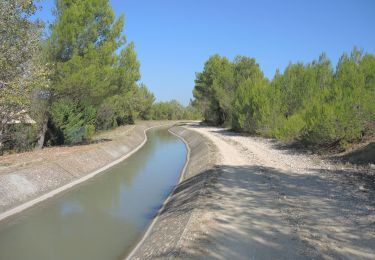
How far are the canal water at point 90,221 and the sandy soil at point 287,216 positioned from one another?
9.65ft

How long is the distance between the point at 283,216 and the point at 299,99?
2868 cm

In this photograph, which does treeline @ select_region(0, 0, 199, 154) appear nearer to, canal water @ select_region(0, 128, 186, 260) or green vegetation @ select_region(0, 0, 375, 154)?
green vegetation @ select_region(0, 0, 375, 154)

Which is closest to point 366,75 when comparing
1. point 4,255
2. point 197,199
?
point 197,199

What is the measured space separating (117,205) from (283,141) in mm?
17618

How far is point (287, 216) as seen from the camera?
35.6ft

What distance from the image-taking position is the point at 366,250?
8.33 meters

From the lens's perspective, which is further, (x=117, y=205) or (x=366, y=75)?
(x=366, y=75)

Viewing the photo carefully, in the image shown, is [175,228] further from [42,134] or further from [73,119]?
[73,119]

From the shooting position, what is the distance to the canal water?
11.8 m

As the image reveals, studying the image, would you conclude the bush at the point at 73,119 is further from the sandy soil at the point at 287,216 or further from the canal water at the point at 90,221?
the sandy soil at the point at 287,216

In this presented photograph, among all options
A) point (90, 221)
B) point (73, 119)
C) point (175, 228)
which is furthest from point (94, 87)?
point (175, 228)

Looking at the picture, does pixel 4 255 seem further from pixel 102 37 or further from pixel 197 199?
pixel 102 37

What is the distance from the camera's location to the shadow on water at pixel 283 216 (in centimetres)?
864

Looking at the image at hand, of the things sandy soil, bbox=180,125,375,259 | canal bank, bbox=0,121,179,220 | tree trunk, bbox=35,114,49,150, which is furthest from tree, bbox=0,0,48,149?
tree trunk, bbox=35,114,49,150
